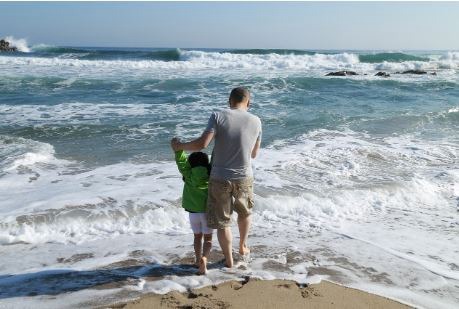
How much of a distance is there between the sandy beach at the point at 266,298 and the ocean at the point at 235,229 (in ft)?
0.61

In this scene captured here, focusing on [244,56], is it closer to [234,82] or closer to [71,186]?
[234,82]

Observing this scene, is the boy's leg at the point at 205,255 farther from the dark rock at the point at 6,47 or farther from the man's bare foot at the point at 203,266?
the dark rock at the point at 6,47

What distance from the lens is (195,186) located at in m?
4.02

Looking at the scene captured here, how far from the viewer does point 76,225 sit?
536 cm

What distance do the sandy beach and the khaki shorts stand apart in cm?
55

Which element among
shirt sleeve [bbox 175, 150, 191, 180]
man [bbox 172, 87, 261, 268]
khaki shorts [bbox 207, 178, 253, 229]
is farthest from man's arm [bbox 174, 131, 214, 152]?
khaki shorts [bbox 207, 178, 253, 229]

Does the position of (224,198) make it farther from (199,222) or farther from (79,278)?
(79,278)

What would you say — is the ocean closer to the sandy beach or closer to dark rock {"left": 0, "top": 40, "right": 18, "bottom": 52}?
the sandy beach

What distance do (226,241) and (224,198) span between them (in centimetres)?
44

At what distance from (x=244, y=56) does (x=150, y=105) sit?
26.5 meters

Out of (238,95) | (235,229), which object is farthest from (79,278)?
(238,95)

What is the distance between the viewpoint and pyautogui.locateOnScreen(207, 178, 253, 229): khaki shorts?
3.94 m

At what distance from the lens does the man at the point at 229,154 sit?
12.5 feet

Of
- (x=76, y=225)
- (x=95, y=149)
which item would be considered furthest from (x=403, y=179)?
(x=95, y=149)
